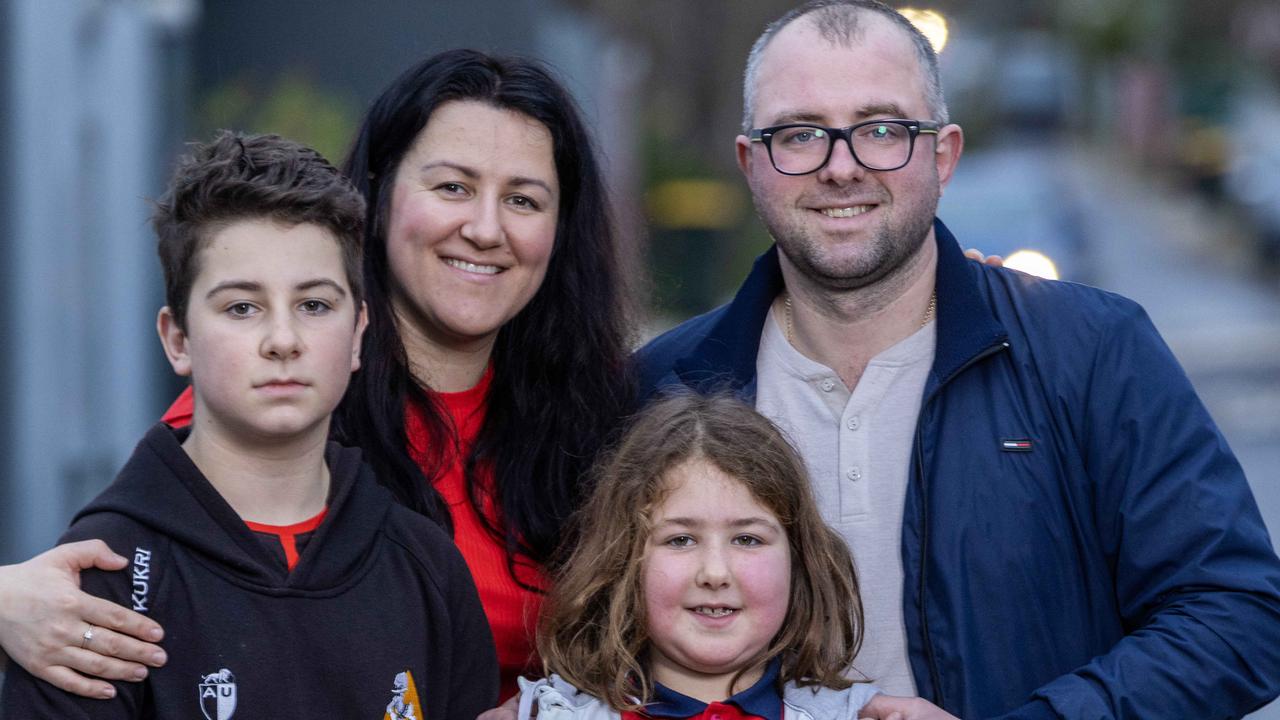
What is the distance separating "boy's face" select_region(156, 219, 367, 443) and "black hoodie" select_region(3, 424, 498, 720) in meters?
0.15

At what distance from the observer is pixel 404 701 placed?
123 inches

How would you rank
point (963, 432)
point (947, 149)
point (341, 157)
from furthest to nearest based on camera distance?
1. point (341, 157)
2. point (947, 149)
3. point (963, 432)

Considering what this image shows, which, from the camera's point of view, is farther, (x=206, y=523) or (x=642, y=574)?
(x=642, y=574)

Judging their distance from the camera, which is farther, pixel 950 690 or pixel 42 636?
pixel 950 690

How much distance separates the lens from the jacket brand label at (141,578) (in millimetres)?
2881

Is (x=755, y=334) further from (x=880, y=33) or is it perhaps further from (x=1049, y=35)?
→ (x=1049, y=35)

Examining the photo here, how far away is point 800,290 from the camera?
407 centimetres

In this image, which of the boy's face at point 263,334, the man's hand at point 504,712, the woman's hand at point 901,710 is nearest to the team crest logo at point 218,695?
the boy's face at point 263,334

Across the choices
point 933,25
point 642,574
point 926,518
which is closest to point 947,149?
point 926,518

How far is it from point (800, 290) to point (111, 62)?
26.3 feet

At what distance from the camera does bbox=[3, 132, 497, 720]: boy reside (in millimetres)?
2912

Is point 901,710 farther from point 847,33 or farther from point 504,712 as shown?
point 847,33

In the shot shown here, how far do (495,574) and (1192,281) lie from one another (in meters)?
27.3

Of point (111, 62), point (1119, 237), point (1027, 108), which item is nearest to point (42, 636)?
point (111, 62)
